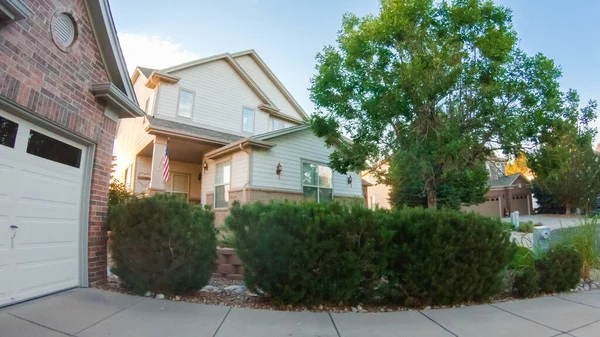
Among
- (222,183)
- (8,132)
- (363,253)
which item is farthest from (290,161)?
(8,132)

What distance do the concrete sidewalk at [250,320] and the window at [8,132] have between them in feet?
6.08

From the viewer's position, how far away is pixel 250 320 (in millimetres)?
3531

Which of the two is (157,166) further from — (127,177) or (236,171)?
(127,177)

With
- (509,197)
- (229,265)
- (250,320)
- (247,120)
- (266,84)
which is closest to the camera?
(250,320)

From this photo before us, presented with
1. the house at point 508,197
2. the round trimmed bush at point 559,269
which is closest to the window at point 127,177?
the round trimmed bush at point 559,269

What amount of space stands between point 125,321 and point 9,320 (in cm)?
107

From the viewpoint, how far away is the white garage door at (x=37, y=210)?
3553 millimetres

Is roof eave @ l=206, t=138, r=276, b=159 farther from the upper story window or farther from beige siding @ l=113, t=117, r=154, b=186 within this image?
the upper story window

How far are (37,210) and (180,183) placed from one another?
10.2m

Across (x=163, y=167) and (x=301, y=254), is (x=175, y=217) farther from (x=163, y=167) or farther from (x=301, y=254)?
(x=163, y=167)

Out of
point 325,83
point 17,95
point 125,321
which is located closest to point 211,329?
point 125,321

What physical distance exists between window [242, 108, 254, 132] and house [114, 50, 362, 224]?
0.17 ft

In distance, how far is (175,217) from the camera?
4230 millimetres

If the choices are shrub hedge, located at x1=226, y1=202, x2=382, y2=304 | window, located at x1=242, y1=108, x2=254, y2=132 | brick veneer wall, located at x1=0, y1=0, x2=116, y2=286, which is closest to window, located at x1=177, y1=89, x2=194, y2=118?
window, located at x1=242, y1=108, x2=254, y2=132
